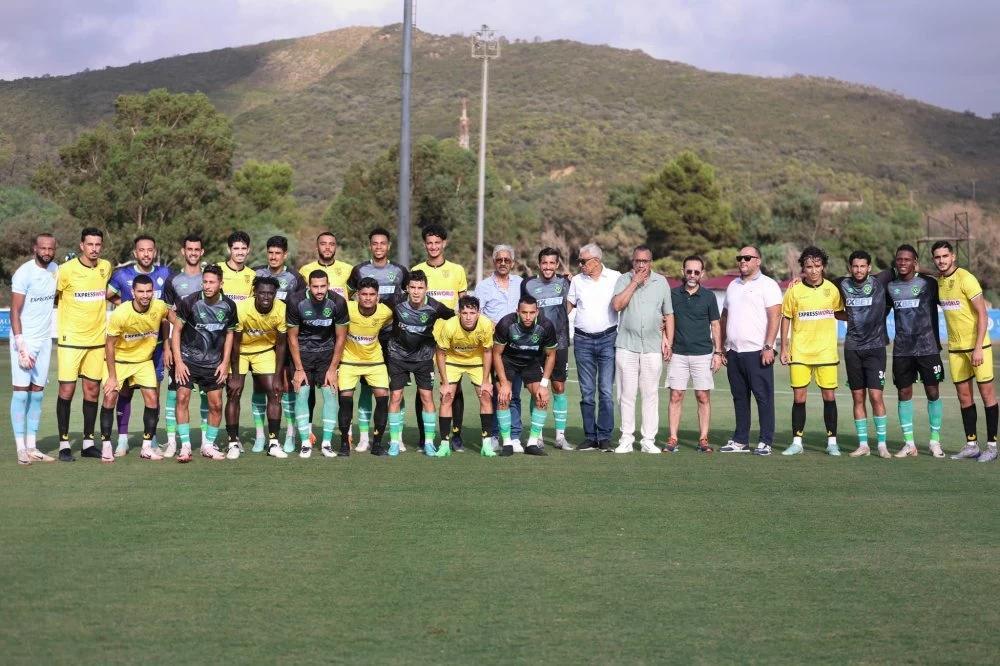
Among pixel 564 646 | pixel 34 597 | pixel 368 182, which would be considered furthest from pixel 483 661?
pixel 368 182

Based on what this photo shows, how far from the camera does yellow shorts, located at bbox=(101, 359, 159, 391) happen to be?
10.0m

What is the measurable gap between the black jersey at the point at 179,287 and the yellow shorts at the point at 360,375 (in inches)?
56.3

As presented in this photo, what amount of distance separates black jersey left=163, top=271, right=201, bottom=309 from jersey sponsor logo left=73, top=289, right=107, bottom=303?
52 cm

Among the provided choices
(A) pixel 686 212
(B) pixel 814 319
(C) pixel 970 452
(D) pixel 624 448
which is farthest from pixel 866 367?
(A) pixel 686 212

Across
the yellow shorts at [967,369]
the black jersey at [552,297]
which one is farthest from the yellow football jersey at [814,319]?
the black jersey at [552,297]

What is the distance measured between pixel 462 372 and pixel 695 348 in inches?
86.6

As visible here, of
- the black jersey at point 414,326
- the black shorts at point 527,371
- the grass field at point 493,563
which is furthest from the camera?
the black shorts at point 527,371

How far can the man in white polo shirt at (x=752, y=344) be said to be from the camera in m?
10.9

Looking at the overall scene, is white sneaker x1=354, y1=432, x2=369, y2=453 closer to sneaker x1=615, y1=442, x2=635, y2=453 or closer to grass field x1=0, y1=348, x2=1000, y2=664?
grass field x1=0, y1=348, x2=1000, y2=664

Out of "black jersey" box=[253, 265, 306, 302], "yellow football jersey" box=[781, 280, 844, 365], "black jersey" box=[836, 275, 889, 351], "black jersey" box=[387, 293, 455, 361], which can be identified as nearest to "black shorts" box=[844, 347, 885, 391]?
"black jersey" box=[836, 275, 889, 351]

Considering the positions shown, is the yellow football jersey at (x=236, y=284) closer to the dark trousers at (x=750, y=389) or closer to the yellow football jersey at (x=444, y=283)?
the yellow football jersey at (x=444, y=283)

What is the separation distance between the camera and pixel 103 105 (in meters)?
95.4

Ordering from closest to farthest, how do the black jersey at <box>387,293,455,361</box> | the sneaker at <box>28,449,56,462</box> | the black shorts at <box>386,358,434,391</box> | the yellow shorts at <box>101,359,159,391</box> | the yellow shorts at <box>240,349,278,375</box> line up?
1. the sneaker at <box>28,449,56,462</box>
2. the yellow shorts at <box>101,359,159,391</box>
3. the yellow shorts at <box>240,349,278,375</box>
4. the black jersey at <box>387,293,455,361</box>
5. the black shorts at <box>386,358,434,391</box>

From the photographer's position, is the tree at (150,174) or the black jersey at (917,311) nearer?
the black jersey at (917,311)
